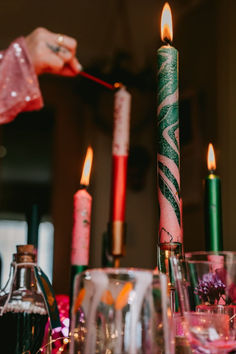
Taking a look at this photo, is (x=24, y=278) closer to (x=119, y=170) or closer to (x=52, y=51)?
(x=119, y=170)

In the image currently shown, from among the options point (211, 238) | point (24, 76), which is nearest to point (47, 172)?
point (24, 76)

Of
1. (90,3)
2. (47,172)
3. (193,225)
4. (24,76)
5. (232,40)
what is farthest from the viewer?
(47,172)

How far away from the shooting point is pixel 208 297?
42cm

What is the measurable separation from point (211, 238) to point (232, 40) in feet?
5.98

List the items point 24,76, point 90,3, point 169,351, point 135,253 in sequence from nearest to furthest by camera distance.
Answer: point 169,351 → point 24,76 → point 90,3 → point 135,253

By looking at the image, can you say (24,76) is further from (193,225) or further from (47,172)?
(47,172)

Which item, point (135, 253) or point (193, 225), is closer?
point (193, 225)

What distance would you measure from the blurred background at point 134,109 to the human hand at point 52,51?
1.15 ft

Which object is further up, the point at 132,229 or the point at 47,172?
the point at 47,172

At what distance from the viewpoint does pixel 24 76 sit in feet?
3.51

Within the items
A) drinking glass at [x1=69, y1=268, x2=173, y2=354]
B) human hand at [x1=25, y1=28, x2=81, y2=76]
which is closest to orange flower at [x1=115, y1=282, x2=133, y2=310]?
drinking glass at [x1=69, y1=268, x2=173, y2=354]

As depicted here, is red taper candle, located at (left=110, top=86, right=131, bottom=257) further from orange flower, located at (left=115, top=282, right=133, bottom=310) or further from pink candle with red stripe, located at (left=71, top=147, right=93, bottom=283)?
orange flower, located at (left=115, top=282, right=133, bottom=310)

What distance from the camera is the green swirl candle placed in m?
0.45

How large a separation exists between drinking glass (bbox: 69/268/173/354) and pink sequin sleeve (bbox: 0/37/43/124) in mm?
764
